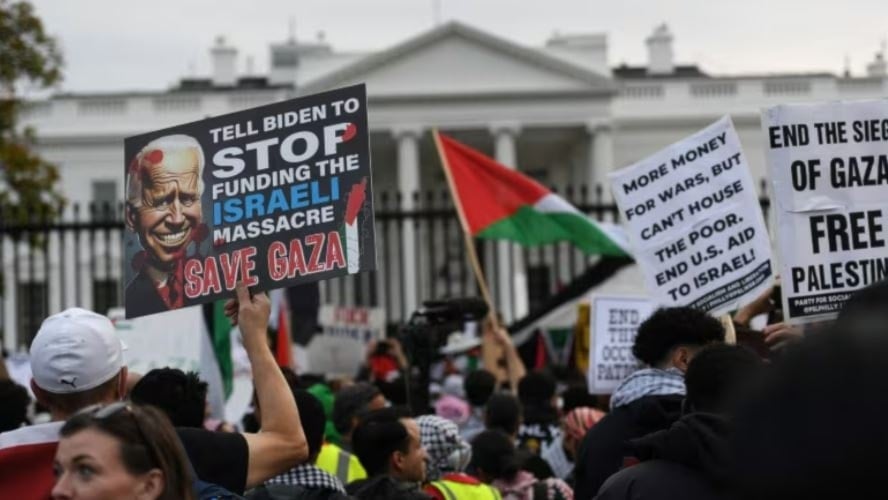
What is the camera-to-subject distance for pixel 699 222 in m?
6.51

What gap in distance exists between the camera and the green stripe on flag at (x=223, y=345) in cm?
1012

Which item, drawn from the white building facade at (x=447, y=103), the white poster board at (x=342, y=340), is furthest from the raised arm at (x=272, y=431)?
the white building facade at (x=447, y=103)

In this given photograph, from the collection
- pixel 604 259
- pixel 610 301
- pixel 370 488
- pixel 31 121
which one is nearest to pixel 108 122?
pixel 31 121

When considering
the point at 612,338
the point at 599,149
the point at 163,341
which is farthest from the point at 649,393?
the point at 599,149

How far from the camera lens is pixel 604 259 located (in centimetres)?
1777

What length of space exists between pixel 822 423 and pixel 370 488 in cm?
371

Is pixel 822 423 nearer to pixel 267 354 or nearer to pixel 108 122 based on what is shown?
pixel 267 354

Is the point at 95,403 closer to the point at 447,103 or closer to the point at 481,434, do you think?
the point at 481,434

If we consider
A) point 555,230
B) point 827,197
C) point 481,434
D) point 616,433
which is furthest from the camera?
point 555,230

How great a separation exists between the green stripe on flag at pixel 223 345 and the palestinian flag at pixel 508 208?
2106mm

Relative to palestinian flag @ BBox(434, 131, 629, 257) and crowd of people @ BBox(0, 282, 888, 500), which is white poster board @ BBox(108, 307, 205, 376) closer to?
palestinian flag @ BBox(434, 131, 629, 257)

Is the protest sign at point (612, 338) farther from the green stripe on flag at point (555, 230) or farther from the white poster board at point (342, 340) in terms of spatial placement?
the white poster board at point (342, 340)

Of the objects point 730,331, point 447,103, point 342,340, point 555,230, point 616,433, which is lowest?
point 342,340

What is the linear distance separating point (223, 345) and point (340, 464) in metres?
4.33
